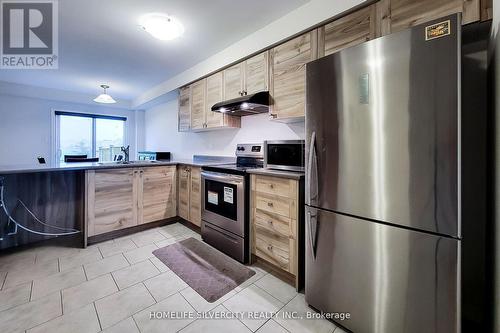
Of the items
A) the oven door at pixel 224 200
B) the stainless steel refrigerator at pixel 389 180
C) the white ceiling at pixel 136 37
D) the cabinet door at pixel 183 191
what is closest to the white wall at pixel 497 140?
the stainless steel refrigerator at pixel 389 180

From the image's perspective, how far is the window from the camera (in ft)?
16.5

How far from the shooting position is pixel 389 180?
3.85 ft

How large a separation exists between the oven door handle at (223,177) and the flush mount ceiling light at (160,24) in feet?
4.93

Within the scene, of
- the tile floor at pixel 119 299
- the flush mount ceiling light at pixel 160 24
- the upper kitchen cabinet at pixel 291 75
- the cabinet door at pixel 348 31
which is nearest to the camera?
the tile floor at pixel 119 299

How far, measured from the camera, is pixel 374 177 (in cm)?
122

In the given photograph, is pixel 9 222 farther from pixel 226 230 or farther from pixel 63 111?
pixel 63 111

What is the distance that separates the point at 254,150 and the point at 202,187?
0.82 m

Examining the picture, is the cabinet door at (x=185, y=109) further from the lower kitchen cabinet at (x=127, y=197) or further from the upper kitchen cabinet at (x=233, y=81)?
the upper kitchen cabinet at (x=233, y=81)

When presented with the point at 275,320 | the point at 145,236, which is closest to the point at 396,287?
the point at 275,320

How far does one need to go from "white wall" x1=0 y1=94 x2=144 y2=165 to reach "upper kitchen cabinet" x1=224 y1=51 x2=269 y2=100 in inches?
178

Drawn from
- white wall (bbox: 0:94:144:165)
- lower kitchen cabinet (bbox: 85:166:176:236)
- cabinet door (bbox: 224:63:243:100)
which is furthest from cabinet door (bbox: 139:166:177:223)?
white wall (bbox: 0:94:144:165)

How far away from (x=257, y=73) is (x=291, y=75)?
0.50m

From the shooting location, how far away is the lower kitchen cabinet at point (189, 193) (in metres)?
3.03

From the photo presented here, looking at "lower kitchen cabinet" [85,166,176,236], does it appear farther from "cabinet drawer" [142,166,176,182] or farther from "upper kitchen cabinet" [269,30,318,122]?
"upper kitchen cabinet" [269,30,318,122]
